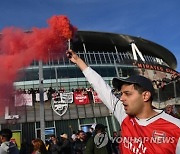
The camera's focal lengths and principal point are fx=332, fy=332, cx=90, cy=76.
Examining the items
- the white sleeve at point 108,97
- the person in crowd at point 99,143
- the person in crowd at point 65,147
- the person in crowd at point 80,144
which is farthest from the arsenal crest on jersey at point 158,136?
the person in crowd at point 65,147

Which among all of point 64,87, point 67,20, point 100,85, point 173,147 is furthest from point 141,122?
point 64,87

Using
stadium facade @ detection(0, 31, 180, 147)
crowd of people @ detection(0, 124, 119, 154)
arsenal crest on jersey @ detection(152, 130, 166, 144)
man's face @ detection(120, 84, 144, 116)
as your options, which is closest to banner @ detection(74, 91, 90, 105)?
stadium facade @ detection(0, 31, 180, 147)

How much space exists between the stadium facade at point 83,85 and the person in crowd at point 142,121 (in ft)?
44.8

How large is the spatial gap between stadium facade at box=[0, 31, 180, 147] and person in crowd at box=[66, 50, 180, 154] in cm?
1365

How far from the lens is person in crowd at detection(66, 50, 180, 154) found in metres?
2.47

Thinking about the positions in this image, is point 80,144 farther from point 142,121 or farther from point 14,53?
point 142,121

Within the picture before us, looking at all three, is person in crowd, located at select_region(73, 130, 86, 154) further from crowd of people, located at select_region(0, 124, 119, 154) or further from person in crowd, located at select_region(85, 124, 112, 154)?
person in crowd, located at select_region(85, 124, 112, 154)

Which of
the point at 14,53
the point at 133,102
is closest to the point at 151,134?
the point at 133,102

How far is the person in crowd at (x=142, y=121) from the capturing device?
2.47m

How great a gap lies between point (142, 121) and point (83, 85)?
39655mm

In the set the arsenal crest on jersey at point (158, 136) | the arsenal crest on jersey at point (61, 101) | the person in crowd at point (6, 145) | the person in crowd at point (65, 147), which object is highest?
the arsenal crest on jersey at point (61, 101)

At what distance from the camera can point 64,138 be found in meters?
11.7

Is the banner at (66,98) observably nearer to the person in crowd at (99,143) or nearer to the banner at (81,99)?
the banner at (81,99)

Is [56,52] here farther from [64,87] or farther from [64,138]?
[64,87]
